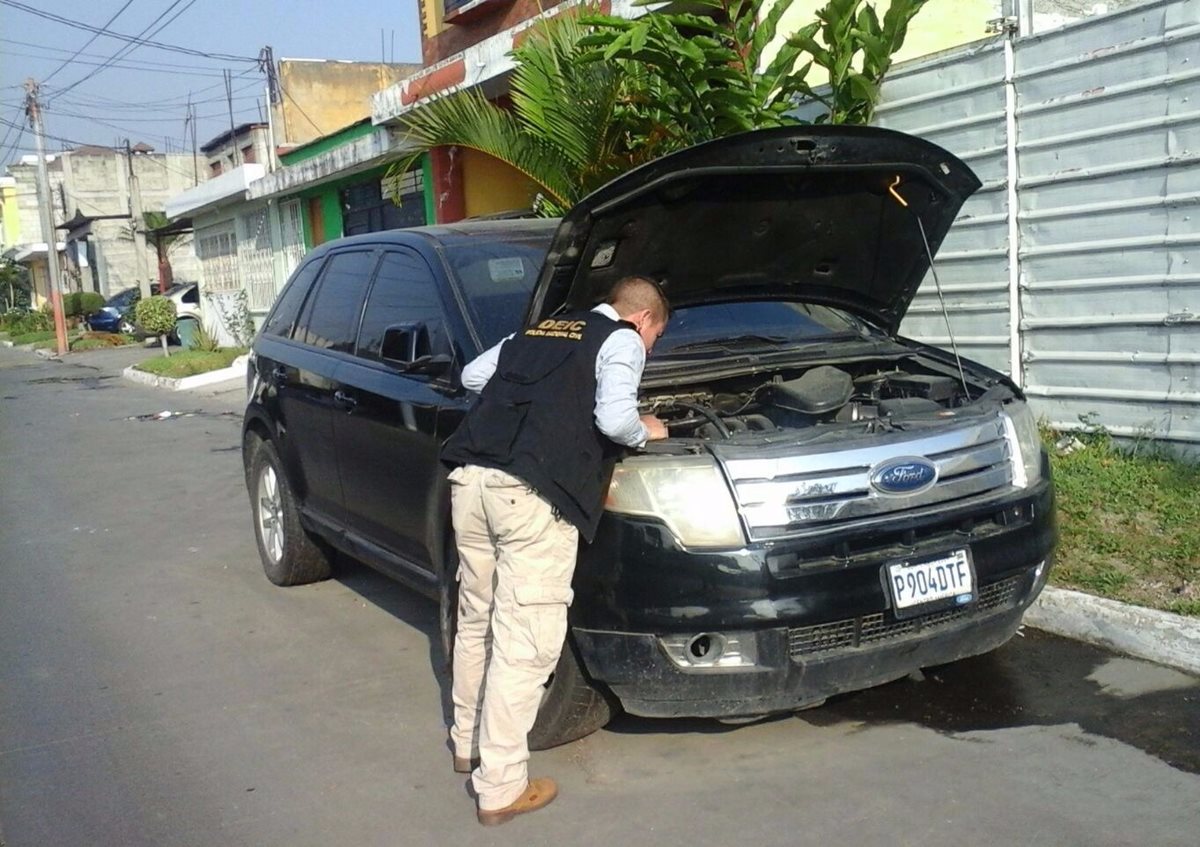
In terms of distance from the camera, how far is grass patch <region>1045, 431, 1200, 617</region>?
16.8 feet

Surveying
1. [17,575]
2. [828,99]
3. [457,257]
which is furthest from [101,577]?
[828,99]

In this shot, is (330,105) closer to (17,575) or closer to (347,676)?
(17,575)

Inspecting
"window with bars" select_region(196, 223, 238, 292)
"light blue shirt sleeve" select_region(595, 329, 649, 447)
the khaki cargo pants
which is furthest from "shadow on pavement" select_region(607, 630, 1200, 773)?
"window with bars" select_region(196, 223, 238, 292)

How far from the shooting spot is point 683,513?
3.68 m

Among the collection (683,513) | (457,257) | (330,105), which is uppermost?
(330,105)

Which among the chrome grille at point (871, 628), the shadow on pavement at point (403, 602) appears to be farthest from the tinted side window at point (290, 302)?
the chrome grille at point (871, 628)

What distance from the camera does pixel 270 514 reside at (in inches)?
269

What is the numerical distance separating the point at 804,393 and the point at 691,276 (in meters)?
0.70

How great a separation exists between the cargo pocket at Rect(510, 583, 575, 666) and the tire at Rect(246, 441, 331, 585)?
2.97 metres

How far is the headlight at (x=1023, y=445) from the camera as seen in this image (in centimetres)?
419

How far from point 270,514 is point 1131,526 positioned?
178 inches

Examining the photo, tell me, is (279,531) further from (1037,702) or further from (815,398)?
(1037,702)

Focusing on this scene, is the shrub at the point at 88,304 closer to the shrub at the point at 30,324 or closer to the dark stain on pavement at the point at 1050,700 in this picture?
the shrub at the point at 30,324

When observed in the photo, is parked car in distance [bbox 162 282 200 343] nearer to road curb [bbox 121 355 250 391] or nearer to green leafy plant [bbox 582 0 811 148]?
road curb [bbox 121 355 250 391]
